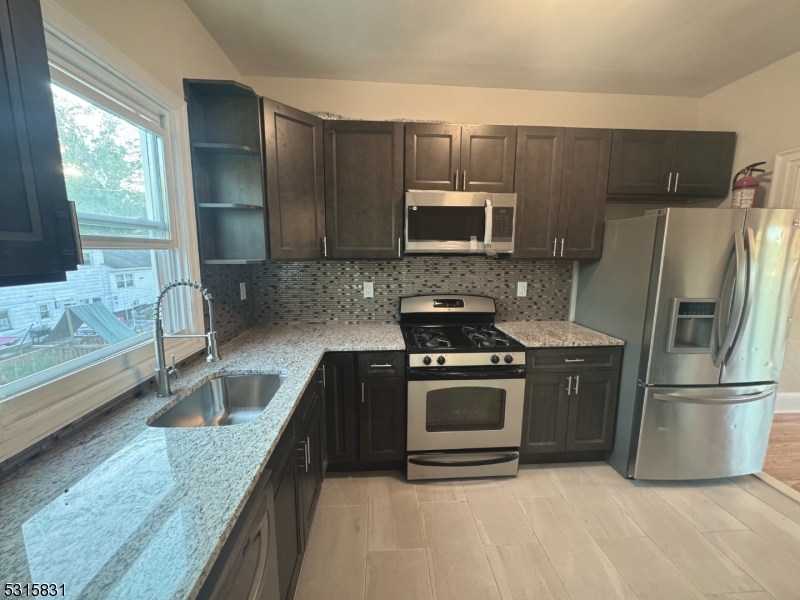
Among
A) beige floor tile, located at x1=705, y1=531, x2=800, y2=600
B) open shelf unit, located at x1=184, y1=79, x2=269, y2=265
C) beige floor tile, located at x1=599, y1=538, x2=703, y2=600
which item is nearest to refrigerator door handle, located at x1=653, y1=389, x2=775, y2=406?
beige floor tile, located at x1=705, y1=531, x2=800, y2=600

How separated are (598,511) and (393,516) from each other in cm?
121

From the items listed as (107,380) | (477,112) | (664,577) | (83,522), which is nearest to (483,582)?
(664,577)

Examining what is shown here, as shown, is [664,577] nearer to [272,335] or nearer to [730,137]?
[272,335]

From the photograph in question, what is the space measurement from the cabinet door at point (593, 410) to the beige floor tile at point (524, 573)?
841 millimetres

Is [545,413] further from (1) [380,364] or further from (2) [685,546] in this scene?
(1) [380,364]

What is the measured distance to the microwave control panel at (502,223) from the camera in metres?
2.12

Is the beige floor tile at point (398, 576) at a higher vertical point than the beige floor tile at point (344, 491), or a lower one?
lower

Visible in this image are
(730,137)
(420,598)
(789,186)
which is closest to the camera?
(420,598)

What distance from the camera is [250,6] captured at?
1.60 meters

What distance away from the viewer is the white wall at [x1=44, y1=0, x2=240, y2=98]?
3.66ft

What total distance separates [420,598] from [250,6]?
115 inches

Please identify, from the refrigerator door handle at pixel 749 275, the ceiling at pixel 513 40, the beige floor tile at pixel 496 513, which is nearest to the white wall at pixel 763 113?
the ceiling at pixel 513 40

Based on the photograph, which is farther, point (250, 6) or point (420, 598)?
point (250, 6)

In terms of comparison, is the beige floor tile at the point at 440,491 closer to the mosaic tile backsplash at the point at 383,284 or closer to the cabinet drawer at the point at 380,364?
the cabinet drawer at the point at 380,364
